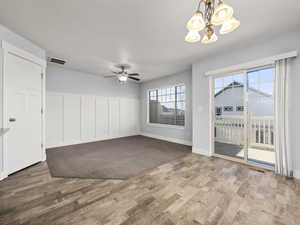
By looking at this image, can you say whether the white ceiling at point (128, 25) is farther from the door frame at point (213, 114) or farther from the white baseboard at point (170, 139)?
the white baseboard at point (170, 139)

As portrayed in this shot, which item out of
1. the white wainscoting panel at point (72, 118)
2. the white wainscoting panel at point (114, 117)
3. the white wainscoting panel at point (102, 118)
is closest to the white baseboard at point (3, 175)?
the white wainscoting panel at point (72, 118)

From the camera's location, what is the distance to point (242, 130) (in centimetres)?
312

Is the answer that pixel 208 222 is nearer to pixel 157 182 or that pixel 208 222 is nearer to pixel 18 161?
pixel 157 182

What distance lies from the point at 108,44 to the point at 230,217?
11.8 feet

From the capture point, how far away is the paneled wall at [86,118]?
4.22 meters

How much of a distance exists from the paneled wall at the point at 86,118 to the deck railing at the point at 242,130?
4151 mm

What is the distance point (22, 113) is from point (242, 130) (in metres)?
5.13

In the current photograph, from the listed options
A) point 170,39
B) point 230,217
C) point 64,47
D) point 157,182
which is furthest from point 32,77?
point 230,217

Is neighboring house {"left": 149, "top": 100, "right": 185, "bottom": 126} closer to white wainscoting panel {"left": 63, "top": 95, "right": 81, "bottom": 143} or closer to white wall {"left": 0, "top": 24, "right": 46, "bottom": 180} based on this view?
white wainscoting panel {"left": 63, "top": 95, "right": 81, "bottom": 143}

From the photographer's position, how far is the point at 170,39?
2555 millimetres

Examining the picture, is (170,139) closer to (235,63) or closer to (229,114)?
(229,114)

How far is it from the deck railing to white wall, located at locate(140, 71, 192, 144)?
48.4 inches

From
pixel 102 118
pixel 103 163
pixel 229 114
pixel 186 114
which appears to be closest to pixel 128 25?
pixel 103 163

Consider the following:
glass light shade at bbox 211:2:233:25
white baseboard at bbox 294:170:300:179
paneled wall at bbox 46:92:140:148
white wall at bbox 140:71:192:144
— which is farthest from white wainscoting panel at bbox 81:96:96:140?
white baseboard at bbox 294:170:300:179
